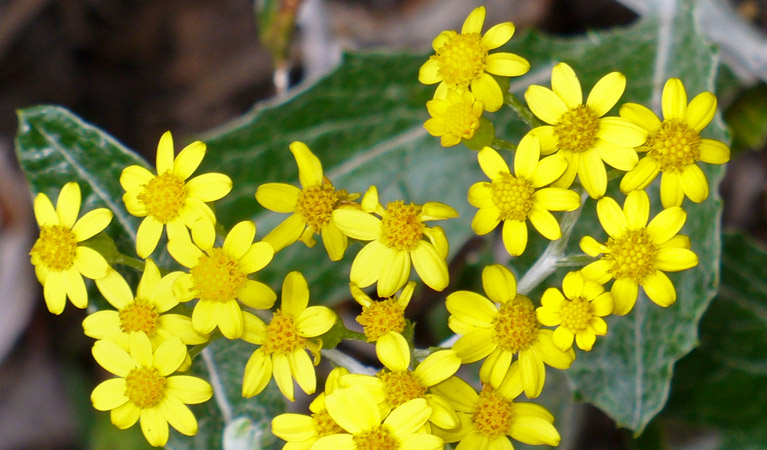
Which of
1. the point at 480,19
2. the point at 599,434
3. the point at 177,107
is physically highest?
the point at 480,19

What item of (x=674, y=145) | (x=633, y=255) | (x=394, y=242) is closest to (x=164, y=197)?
(x=394, y=242)

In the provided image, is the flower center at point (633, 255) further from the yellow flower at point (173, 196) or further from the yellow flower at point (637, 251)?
the yellow flower at point (173, 196)

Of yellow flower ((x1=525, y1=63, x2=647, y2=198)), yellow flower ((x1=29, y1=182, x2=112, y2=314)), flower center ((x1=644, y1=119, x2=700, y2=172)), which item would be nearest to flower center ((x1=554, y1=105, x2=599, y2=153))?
yellow flower ((x1=525, y1=63, x2=647, y2=198))

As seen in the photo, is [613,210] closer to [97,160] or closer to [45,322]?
[97,160]

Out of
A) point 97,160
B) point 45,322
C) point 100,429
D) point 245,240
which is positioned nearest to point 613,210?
point 245,240

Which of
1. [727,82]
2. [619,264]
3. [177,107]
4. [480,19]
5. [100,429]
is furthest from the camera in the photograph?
[177,107]

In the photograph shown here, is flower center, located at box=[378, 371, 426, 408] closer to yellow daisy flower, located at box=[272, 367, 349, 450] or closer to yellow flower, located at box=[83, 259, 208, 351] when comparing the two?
yellow daisy flower, located at box=[272, 367, 349, 450]
